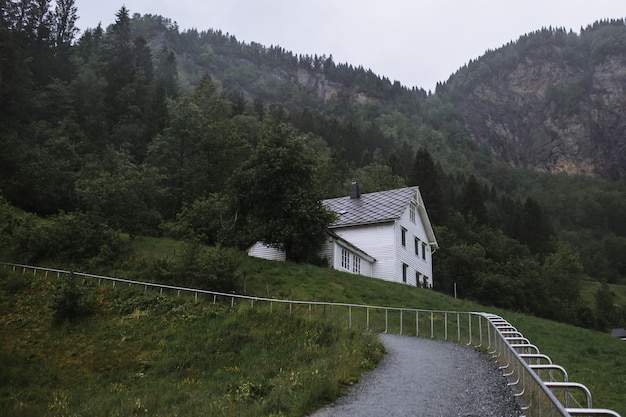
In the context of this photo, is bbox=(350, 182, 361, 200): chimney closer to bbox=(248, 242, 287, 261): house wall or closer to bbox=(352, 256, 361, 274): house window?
bbox=(352, 256, 361, 274): house window

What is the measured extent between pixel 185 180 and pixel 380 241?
24229 mm

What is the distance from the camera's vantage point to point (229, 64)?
197875 mm

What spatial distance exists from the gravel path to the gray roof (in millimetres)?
24387

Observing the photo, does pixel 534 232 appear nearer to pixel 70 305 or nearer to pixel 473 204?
pixel 473 204

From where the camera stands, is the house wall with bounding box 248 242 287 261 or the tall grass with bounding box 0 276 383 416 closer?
the tall grass with bounding box 0 276 383 416

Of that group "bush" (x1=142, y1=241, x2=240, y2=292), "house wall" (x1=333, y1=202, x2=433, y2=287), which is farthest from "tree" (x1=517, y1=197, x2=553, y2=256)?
"bush" (x1=142, y1=241, x2=240, y2=292)

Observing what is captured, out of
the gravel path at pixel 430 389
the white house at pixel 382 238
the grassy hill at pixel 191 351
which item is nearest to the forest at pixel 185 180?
the white house at pixel 382 238

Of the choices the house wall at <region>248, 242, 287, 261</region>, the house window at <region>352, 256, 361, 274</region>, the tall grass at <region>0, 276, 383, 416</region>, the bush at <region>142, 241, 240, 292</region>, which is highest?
the house wall at <region>248, 242, 287, 261</region>

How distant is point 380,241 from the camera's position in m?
40.0

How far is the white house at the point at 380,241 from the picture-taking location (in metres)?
38.8

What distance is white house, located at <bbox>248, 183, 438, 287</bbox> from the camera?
127 feet

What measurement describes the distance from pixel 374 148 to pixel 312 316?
102m

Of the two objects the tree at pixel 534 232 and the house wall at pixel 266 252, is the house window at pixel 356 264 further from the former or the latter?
the tree at pixel 534 232

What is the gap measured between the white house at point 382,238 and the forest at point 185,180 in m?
3.61
